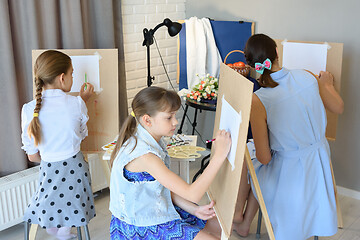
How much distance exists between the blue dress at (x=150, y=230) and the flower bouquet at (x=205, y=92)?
135 cm

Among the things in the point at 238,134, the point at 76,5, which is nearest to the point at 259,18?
the point at 76,5

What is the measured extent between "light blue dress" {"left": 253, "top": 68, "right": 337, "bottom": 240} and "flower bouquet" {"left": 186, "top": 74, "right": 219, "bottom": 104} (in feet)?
2.82

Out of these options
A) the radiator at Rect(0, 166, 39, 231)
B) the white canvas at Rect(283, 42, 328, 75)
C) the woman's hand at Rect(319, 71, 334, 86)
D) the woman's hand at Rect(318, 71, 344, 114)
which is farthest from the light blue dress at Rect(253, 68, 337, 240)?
the radiator at Rect(0, 166, 39, 231)

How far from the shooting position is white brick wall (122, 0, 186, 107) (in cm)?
327

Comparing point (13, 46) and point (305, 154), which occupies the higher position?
point (13, 46)

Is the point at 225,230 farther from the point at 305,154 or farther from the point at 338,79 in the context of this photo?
the point at 338,79

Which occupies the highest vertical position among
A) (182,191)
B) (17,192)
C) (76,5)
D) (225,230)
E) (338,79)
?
(76,5)

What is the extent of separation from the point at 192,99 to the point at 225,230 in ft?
5.13

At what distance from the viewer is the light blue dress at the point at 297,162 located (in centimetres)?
190

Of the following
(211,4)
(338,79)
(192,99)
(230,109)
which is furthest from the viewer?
(211,4)

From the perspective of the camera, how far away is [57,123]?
202 cm

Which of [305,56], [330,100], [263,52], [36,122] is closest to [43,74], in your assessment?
[36,122]

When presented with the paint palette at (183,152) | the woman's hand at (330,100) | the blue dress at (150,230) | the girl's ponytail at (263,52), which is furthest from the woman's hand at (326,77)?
the blue dress at (150,230)

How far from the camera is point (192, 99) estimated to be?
293cm
